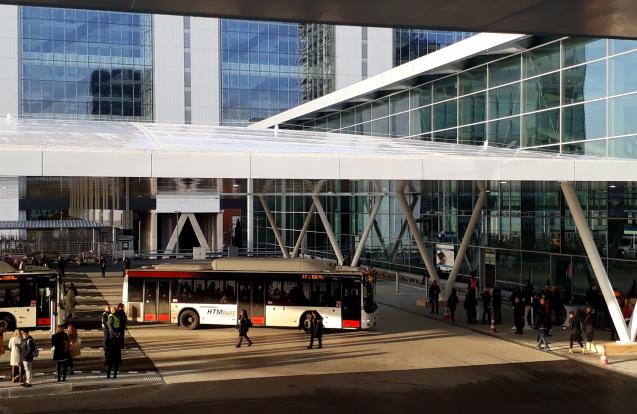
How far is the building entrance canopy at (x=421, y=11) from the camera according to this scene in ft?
27.0

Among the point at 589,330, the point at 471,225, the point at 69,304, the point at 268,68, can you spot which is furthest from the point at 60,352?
the point at 268,68

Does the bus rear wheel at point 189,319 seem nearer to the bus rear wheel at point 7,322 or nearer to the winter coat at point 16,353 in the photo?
the bus rear wheel at point 7,322

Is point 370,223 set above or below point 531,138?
below

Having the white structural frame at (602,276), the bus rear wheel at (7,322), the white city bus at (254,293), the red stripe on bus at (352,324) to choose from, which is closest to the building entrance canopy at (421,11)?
the white structural frame at (602,276)

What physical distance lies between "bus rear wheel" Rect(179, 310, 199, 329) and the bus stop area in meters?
0.34

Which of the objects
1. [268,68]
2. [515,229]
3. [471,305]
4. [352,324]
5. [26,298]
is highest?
[268,68]

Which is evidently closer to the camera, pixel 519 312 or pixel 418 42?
pixel 519 312

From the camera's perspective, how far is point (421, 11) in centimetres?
865

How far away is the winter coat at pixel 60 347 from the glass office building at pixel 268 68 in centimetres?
5356

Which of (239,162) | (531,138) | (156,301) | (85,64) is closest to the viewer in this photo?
(239,162)

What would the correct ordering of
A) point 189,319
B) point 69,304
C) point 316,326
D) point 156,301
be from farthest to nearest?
point 69,304 < point 156,301 < point 189,319 < point 316,326

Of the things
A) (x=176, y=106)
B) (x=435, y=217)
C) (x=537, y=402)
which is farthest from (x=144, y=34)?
(x=537, y=402)

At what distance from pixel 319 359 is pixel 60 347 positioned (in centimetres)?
617

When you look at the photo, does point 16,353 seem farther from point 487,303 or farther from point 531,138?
point 531,138
